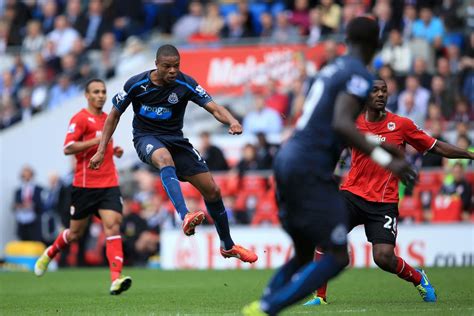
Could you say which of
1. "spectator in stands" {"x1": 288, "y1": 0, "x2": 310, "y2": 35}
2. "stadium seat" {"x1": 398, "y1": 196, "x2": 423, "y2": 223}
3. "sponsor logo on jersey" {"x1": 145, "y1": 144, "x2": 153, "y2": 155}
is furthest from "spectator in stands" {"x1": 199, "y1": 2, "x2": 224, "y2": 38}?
"sponsor logo on jersey" {"x1": 145, "y1": 144, "x2": 153, "y2": 155}

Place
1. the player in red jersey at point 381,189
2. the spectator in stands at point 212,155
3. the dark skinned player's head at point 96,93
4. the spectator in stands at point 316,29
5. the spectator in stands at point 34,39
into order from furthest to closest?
the spectator in stands at point 34,39, the spectator in stands at point 316,29, the spectator in stands at point 212,155, the dark skinned player's head at point 96,93, the player in red jersey at point 381,189

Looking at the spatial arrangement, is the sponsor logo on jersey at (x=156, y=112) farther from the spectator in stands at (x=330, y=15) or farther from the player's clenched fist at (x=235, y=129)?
the spectator in stands at (x=330, y=15)

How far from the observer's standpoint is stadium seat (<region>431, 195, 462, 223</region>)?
19.9m

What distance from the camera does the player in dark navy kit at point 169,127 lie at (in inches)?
466

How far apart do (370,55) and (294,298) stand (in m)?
1.94

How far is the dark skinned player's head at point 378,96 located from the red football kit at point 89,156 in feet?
13.2

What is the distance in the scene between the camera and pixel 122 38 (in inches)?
1077

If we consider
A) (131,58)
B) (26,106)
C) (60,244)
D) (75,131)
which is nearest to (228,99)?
(131,58)

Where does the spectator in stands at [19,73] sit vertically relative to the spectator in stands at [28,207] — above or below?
above

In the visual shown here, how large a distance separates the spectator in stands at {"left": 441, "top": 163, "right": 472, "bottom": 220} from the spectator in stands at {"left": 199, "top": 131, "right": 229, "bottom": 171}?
482cm

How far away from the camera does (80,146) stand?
44.9ft

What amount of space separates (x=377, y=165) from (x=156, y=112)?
2.59 meters

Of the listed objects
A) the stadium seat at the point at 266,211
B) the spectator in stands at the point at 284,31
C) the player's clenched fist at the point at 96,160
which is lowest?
the stadium seat at the point at 266,211

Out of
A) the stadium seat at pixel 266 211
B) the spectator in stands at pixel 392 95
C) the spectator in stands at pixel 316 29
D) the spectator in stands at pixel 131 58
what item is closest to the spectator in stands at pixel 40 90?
the spectator in stands at pixel 131 58
